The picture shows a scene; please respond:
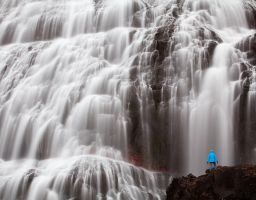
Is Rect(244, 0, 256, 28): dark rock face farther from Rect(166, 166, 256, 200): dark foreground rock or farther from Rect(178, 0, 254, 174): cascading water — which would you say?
Rect(166, 166, 256, 200): dark foreground rock

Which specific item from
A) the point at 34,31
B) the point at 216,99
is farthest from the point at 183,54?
the point at 34,31

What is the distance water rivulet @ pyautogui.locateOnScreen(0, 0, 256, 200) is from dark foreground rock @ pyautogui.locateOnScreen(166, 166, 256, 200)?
2.64m

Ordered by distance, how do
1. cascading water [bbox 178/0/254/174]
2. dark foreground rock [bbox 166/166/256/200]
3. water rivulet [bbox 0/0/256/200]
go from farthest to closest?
cascading water [bbox 178/0/254/174]
water rivulet [bbox 0/0/256/200]
dark foreground rock [bbox 166/166/256/200]

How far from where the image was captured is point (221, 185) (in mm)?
13188

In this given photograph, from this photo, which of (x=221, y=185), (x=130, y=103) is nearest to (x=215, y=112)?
(x=130, y=103)

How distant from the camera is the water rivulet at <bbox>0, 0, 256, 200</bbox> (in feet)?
56.3

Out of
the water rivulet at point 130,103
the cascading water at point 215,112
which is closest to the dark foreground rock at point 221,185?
the water rivulet at point 130,103

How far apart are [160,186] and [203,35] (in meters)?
8.75

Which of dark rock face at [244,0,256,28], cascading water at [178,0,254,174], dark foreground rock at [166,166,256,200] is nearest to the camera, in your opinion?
dark foreground rock at [166,166,256,200]

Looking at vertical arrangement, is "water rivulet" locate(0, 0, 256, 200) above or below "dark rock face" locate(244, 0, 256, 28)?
below

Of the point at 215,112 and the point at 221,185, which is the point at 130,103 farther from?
the point at 221,185

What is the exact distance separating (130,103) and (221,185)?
7.94 metres

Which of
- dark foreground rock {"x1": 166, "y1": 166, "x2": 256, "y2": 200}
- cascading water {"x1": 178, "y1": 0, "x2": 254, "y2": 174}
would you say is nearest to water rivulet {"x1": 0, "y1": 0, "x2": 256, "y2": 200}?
cascading water {"x1": 178, "y1": 0, "x2": 254, "y2": 174}

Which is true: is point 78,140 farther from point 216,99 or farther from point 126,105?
point 216,99
